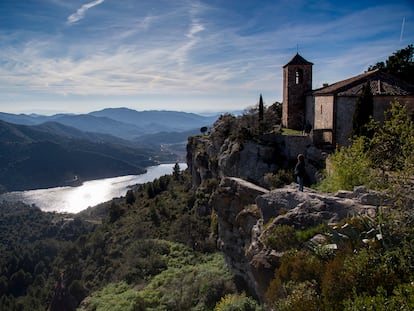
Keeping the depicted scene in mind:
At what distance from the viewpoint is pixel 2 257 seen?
325 ft

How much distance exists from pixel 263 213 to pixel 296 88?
22.5 meters

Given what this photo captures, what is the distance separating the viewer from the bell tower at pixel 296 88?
32.0 meters

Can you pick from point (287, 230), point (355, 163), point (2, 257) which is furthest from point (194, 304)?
point (2, 257)

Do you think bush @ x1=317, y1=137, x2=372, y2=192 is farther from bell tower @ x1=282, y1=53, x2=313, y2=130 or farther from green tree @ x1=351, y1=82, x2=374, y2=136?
bell tower @ x1=282, y1=53, x2=313, y2=130

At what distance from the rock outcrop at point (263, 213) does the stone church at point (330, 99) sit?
11.6 m

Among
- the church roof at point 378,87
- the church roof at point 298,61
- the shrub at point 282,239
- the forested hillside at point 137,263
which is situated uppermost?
the church roof at point 298,61

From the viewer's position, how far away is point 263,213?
12922 mm

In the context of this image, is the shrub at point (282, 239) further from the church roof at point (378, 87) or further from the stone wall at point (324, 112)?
the stone wall at point (324, 112)

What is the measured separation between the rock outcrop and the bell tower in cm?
1696

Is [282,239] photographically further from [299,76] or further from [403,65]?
[403,65]

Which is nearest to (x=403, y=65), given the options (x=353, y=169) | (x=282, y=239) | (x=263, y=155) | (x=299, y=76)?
(x=299, y=76)

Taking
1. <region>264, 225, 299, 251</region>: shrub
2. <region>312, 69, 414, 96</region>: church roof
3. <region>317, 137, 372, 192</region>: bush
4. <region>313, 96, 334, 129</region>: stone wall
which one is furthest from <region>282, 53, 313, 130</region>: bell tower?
<region>264, 225, 299, 251</region>: shrub

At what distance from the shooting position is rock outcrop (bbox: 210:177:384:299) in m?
10.3

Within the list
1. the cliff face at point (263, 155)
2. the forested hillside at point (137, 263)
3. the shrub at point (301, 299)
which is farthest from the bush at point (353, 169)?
the cliff face at point (263, 155)
